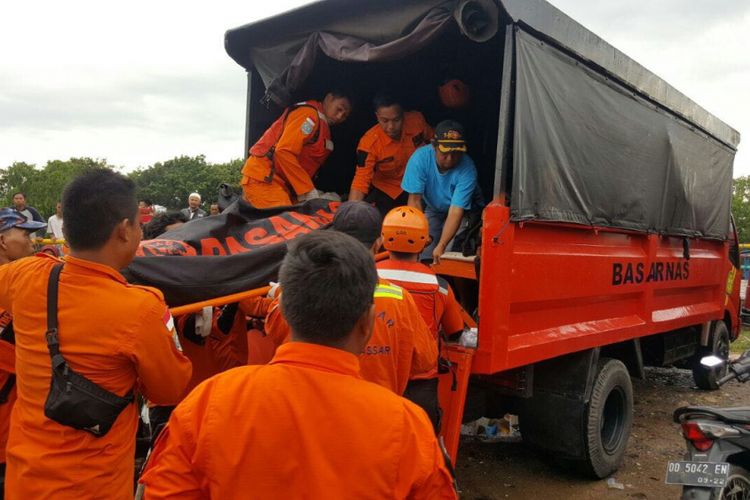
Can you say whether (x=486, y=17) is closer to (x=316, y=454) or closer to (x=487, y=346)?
(x=487, y=346)

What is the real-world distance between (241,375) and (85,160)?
1970 inches

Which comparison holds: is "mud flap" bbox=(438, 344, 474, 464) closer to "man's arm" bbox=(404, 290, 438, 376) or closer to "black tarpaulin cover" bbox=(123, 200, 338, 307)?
"man's arm" bbox=(404, 290, 438, 376)

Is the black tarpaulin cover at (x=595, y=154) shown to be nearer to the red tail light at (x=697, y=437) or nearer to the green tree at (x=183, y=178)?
the red tail light at (x=697, y=437)

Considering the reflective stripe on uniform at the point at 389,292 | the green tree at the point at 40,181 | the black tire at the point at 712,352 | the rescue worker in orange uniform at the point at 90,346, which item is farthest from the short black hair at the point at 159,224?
the green tree at the point at 40,181

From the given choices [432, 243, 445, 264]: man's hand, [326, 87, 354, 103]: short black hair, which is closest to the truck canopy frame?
[326, 87, 354, 103]: short black hair

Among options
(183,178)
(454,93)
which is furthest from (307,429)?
(183,178)

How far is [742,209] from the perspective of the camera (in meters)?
32.2

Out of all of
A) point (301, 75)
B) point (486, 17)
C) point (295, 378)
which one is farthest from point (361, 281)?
point (301, 75)

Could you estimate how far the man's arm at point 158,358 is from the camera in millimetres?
1725

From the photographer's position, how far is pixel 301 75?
3.96 meters

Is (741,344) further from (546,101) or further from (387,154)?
(546,101)

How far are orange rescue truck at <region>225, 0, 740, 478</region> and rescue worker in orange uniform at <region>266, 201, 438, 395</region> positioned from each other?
0.60 m

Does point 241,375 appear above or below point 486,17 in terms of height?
below

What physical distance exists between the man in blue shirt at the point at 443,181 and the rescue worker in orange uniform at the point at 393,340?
129 cm
